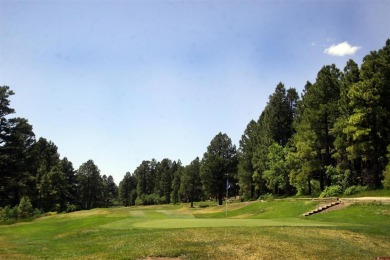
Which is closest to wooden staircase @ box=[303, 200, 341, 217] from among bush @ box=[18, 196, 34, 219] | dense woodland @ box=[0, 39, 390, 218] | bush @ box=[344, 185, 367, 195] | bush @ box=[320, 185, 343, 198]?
dense woodland @ box=[0, 39, 390, 218]

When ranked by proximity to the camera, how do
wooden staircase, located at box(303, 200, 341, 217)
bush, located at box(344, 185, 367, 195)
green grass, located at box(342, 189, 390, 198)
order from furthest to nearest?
bush, located at box(344, 185, 367, 195)
green grass, located at box(342, 189, 390, 198)
wooden staircase, located at box(303, 200, 341, 217)

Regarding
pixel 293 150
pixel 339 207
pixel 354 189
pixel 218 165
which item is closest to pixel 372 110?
pixel 354 189

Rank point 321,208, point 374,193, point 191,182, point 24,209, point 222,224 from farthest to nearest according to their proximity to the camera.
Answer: point 191,182 < point 24,209 < point 374,193 < point 321,208 < point 222,224

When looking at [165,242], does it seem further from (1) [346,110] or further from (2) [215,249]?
(1) [346,110]

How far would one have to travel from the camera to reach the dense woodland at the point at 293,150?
151ft

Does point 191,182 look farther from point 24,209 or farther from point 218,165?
point 24,209

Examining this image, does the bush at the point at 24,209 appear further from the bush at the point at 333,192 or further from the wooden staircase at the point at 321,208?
the bush at the point at 333,192

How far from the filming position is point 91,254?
1739cm

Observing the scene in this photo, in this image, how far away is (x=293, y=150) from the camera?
69875 mm

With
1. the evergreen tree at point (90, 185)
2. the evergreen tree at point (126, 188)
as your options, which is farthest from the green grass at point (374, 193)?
the evergreen tree at point (126, 188)

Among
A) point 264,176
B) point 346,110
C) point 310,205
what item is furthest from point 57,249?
point 264,176

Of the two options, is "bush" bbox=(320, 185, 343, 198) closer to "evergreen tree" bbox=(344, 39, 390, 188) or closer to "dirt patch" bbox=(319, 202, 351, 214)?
"evergreen tree" bbox=(344, 39, 390, 188)

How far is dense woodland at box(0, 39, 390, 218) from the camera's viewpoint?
151ft

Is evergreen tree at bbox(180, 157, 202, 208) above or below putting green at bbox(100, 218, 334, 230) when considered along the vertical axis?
above
